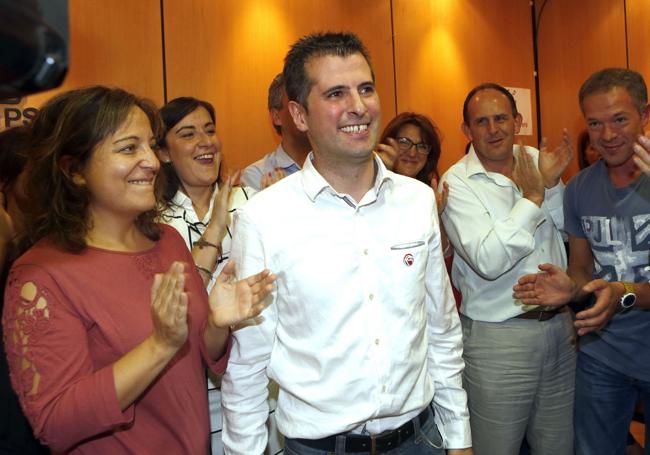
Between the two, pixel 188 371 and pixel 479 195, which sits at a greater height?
pixel 479 195

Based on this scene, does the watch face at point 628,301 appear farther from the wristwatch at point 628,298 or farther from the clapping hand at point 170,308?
the clapping hand at point 170,308

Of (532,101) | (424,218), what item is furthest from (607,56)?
(424,218)

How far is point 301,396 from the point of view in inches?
62.3

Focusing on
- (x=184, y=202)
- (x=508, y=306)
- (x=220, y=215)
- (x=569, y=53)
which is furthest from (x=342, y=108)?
(x=569, y=53)

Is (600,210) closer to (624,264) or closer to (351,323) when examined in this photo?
(624,264)

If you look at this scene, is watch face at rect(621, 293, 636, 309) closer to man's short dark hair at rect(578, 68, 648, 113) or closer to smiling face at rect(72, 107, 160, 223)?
man's short dark hair at rect(578, 68, 648, 113)

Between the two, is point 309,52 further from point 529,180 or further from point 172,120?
point 529,180

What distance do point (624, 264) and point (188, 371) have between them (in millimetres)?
1752

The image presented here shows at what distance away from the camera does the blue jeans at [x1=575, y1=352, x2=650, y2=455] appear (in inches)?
Answer: 93.9

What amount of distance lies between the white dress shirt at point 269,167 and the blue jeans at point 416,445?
1.53 meters

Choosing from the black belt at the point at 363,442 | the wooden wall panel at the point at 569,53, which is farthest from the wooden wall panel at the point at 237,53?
the wooden wall panel at the point at 569,53

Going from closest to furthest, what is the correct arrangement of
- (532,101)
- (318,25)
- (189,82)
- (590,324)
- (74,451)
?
(74,451) < (590,324) < (189,82) < (318,25) < (532,101)

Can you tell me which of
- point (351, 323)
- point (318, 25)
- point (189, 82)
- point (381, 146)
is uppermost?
point (318, 25)

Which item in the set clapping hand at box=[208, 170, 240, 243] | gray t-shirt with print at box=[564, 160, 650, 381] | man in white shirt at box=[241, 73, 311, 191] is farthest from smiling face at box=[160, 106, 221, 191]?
gray t-shirt with print at box=[564, 160, 650, 381]
